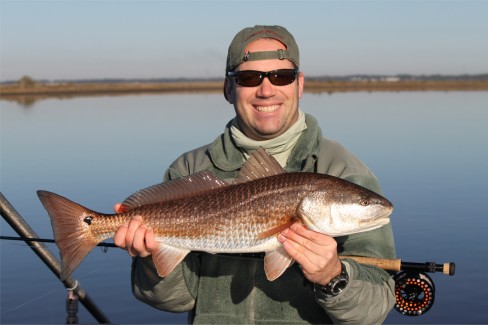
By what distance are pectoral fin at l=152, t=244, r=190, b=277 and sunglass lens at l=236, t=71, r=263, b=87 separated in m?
1.27

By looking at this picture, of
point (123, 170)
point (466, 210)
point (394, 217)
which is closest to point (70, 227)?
point (394, 217)

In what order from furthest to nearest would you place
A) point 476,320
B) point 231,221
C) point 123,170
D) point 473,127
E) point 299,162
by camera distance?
point 473,127 → point 123,170 → point 476,320 → point 299,162 → point 231,221

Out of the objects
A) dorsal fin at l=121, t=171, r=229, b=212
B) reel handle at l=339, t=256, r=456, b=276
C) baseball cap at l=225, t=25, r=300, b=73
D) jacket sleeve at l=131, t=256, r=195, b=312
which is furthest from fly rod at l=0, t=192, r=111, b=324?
reel handle at l=339, t=256, r=456, b=276

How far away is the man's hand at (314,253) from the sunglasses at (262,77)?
1.23m

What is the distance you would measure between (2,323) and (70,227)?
5.37 metres

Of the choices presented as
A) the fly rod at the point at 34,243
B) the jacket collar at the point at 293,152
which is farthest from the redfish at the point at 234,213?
the fly rod at the point at 34,243

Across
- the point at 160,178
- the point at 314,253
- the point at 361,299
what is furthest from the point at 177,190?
the point at 160,178

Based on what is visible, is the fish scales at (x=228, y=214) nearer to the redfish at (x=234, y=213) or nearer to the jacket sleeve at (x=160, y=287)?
the redfish at (x=234, y=213)

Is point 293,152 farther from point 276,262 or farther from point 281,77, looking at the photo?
point 276,262

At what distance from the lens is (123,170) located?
1848 centimetres

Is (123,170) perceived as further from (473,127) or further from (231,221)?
(473,127)

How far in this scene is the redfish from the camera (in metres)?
4.21

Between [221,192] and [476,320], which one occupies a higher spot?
[221,192]

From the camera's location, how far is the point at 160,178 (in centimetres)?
1706
